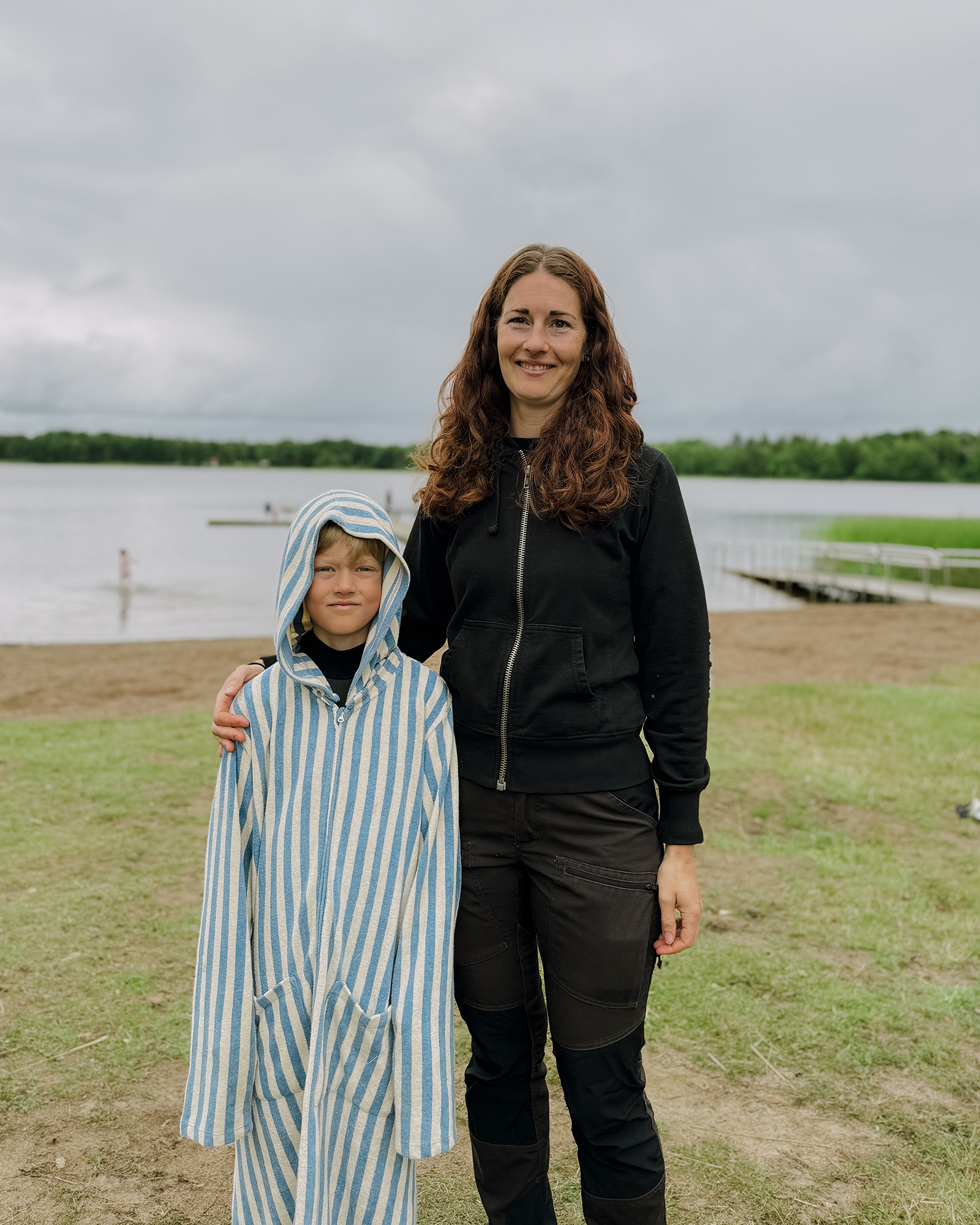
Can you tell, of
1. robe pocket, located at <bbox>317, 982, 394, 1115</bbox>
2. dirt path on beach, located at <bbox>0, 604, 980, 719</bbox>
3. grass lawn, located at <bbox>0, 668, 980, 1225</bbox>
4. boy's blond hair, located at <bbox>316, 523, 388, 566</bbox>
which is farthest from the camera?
dirt path on beach, located at <bbox>0, 604, 980, 719</bbox>

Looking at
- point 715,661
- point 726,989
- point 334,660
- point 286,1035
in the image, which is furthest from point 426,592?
point 715,661

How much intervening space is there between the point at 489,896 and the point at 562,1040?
32 cm

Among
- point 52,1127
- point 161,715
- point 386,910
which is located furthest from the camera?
point 161,715

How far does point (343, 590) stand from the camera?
201 centimetres

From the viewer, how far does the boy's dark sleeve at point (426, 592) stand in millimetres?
2271

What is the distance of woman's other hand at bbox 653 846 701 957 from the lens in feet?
6.77

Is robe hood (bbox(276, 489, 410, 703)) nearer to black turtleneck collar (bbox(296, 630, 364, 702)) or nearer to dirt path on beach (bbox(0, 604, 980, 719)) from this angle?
black turtleneck collar (bbox(296, 630, 364, 702))

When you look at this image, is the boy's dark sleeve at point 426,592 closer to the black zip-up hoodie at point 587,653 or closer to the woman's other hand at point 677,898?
the black zip-up hoodie at point 587,653

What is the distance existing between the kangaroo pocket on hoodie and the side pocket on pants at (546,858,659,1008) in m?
0.28

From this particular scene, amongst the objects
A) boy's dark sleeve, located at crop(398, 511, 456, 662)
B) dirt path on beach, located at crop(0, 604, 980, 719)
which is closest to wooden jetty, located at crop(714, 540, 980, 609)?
dirt path on beach, located at crop(0, 604, 980, 719)

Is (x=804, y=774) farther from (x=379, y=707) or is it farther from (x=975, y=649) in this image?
(x=975, y=649)

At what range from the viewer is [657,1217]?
6.93ft

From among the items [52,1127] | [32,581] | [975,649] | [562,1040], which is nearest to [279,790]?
[562,1040]

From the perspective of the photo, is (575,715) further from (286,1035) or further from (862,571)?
(862,571)
